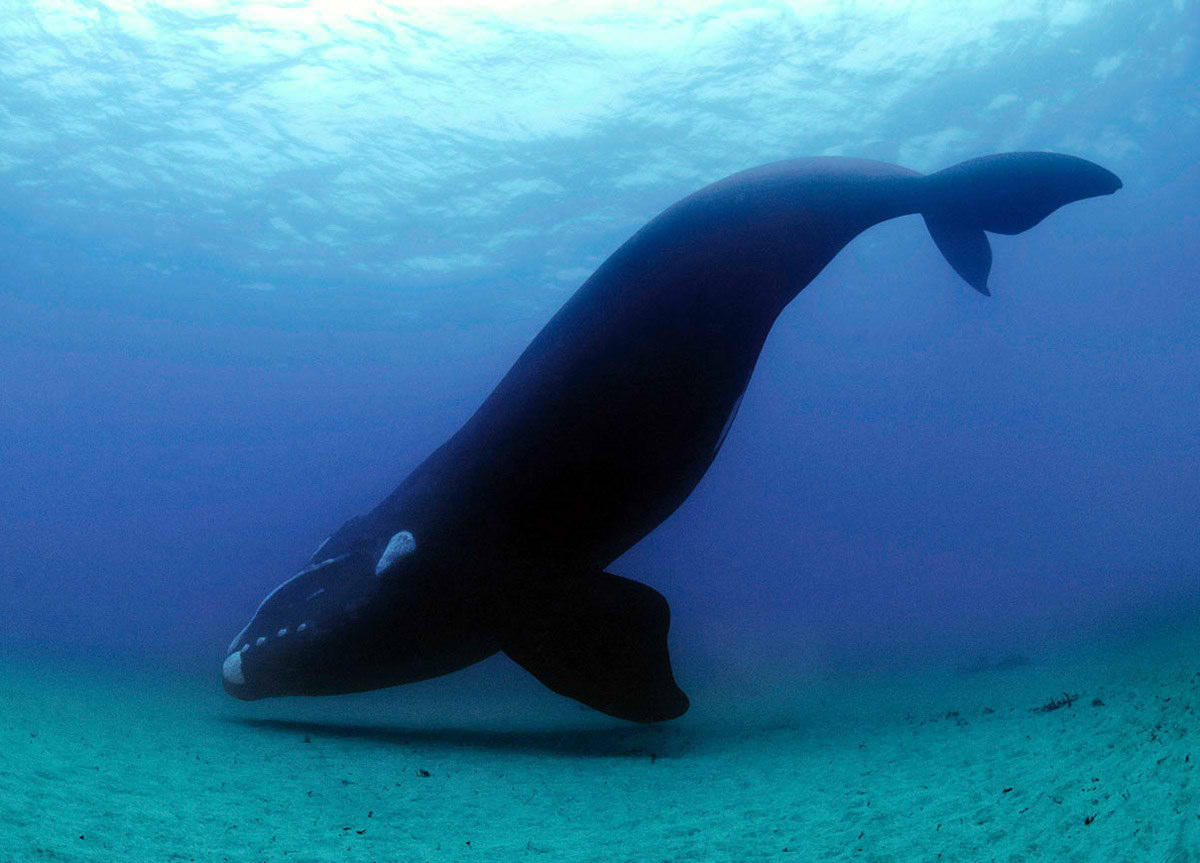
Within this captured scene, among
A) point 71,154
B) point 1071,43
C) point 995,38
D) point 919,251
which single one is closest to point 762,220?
point 995,38

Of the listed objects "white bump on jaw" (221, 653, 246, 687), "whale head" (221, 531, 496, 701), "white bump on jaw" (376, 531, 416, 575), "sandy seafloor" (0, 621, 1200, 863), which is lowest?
"sandy seafloor" (0, 621, 1200, 863)

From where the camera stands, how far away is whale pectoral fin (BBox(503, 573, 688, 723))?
17.6 ft

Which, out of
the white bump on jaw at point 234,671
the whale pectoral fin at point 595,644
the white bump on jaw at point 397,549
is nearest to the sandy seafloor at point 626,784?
the white bump on jaw at point 234,671

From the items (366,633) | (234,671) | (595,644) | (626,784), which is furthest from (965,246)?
(234,671)

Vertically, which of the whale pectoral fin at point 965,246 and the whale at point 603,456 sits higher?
the whale pectoral fin at point 965,246

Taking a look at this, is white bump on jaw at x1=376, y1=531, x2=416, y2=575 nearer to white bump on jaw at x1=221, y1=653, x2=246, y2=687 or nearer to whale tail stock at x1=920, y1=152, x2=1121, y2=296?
white bump on jaw at x1=221, y1=653, x2=246, y2=687

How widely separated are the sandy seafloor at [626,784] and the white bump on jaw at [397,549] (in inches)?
53.9

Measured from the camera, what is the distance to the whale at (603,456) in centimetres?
483

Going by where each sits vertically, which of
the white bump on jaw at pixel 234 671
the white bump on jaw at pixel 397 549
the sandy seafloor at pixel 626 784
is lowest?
the sandy seafloor at pixel 626 784

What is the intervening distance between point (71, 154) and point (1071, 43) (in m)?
27.8

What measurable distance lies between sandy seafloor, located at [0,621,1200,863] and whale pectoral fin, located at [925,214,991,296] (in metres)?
3.43

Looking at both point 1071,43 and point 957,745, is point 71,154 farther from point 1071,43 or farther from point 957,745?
point 1071,43

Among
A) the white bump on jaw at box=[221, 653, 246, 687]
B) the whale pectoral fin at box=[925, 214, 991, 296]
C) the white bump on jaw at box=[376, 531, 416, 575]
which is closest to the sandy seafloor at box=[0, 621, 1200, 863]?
the white bump on jaw at box=[221, 653, 246, 687]

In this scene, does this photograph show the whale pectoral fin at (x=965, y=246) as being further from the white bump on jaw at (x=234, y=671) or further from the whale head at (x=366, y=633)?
the white bump on jaw at (x=234, y=671)
